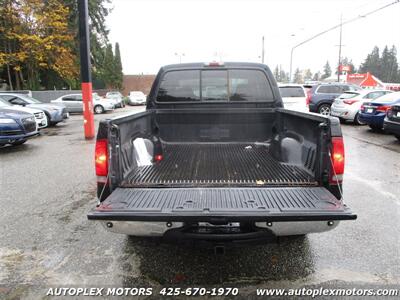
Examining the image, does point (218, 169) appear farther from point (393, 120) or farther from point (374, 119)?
point (374, 119)

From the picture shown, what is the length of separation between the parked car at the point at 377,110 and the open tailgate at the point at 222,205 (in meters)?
10.2

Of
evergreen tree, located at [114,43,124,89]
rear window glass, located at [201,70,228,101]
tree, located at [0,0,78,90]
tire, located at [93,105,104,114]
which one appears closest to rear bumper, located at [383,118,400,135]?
rear window glass, located at [201,70,228,101]

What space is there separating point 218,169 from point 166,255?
1.10m

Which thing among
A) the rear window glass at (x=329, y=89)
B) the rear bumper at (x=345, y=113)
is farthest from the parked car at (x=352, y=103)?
the rear window glass at (x=329, y=89)

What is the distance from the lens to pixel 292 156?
3.86 metres

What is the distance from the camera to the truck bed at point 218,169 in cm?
328

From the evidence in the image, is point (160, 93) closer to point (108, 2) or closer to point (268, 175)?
point (268, 175)

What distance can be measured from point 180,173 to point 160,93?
1.72 m

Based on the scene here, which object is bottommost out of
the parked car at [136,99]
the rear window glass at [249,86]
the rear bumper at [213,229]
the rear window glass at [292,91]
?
the parked car at [136,99]

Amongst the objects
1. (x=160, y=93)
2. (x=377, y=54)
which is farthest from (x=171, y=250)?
(x=377, y=54)

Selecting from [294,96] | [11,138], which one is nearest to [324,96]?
[294,96]

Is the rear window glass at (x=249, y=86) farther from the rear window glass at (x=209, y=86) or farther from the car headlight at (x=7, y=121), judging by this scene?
the car headlight at (x=7, y=121)

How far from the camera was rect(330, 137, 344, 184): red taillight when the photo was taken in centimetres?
295

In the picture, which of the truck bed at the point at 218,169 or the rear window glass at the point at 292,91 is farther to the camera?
the rear window glass at the point at 292,91
